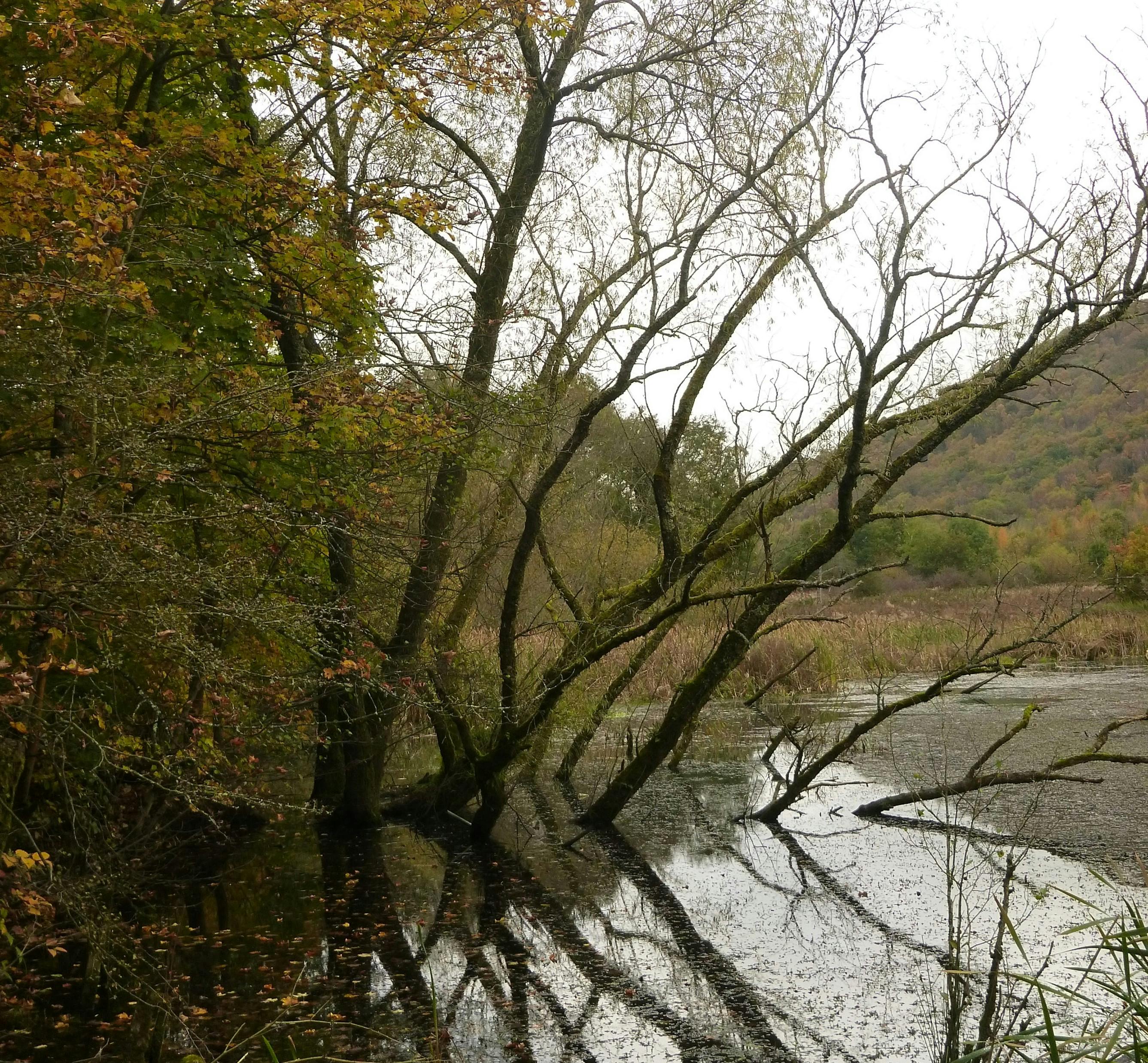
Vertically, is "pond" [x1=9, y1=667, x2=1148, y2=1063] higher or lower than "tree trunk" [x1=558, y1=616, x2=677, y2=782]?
lower

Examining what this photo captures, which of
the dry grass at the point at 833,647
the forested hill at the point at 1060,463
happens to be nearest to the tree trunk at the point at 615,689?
the dry grass at the point at 833,647

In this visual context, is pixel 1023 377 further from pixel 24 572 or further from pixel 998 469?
pixel 998 469

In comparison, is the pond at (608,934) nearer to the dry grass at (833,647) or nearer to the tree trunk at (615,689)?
the tree trunk at (615,689)

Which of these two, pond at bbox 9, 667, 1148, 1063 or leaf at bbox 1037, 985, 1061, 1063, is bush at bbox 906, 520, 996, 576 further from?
leaf at bbox 1037, 985, 1061, 1063

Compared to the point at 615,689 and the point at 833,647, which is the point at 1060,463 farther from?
the point at 615,689

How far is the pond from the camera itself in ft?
16.1

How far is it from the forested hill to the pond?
116 ft

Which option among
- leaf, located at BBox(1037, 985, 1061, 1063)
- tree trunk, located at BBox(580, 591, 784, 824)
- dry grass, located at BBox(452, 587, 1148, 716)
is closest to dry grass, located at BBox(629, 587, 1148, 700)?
dry grass, located at BBox(452, 587, 1148, 716)

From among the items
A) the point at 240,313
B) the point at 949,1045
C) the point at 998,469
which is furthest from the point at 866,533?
the point at 949,1045

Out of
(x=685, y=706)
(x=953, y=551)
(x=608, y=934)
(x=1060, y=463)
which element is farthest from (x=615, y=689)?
(x=1060, y=463)

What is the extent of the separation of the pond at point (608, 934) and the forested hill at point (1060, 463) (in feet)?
116

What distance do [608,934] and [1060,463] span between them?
165 ft

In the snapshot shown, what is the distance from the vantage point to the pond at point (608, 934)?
492 centimetres

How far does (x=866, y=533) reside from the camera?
35.8 metres
